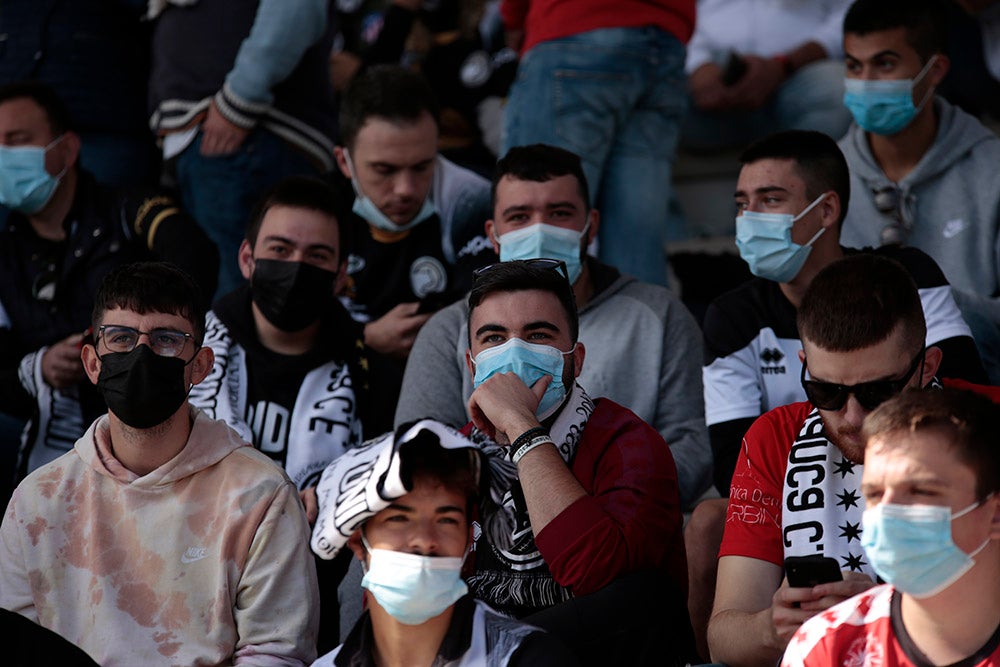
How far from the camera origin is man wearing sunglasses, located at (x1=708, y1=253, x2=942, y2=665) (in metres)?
3.12

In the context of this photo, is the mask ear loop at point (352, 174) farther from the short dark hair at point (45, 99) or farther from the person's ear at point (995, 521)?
the person's ear at point (995, 521)

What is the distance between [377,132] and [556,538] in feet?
7.84

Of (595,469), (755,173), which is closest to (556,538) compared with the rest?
(595,469)

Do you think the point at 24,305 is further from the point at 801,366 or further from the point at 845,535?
the point at 845,535

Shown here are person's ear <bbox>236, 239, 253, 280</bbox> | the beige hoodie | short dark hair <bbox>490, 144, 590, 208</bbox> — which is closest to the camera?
the beige hoodie

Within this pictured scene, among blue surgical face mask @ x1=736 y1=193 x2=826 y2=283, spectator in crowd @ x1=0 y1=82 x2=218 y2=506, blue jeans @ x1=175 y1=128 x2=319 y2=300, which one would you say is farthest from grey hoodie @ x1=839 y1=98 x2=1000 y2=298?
spectator in crowd @ x1=0 y1=82 x2=218 y2=506

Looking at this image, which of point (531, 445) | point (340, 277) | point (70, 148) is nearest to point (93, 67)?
point (70, 148)

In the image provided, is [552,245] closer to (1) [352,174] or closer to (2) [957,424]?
(1) [352,174]

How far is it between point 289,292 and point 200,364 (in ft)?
2.71

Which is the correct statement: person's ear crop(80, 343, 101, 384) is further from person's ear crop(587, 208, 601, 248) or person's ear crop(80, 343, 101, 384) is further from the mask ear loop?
the mask ear loop

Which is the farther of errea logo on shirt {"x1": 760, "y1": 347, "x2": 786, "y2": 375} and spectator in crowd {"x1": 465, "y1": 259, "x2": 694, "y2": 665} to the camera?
errea logo on shirt {"x1": 760, "y1": 347, "x2": 786, "y2": 375}

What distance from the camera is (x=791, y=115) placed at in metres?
6.23

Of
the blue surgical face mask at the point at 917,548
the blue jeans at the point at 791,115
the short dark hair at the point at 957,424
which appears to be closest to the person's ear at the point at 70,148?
the blue jeans at the point at 791,115

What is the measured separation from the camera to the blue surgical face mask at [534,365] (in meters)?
3.58
